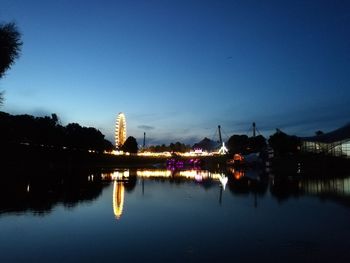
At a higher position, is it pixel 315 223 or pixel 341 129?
pixel 341 129

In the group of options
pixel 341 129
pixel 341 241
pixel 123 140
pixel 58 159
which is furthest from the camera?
pixel 123 140

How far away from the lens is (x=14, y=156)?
254ft

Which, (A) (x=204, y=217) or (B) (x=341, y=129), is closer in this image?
(A) (x=204, y=217)

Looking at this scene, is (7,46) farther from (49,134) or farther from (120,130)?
(120,130)

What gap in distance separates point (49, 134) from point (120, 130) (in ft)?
261

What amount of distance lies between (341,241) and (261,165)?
88.4 metres

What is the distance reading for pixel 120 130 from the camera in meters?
194

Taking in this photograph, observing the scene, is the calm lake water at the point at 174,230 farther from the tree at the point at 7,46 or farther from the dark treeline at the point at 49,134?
the dark treeline at the point at 49,134

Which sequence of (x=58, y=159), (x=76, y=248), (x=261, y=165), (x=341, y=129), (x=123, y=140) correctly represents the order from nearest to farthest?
(x=76, y=248), (x=261, y=165), (x=58, y=159), (x=341, y=129), (x=123, y=140)

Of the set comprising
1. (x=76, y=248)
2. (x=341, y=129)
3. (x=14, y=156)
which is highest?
(x=341, y=129)

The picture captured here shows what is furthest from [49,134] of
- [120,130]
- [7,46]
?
[7,46]

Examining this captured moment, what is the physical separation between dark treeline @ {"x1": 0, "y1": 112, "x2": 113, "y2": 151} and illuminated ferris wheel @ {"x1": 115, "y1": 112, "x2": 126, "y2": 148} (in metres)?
40.5

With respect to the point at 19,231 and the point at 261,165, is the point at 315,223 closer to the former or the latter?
the point at 19,231

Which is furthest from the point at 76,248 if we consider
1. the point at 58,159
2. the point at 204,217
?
the point at 58,159
